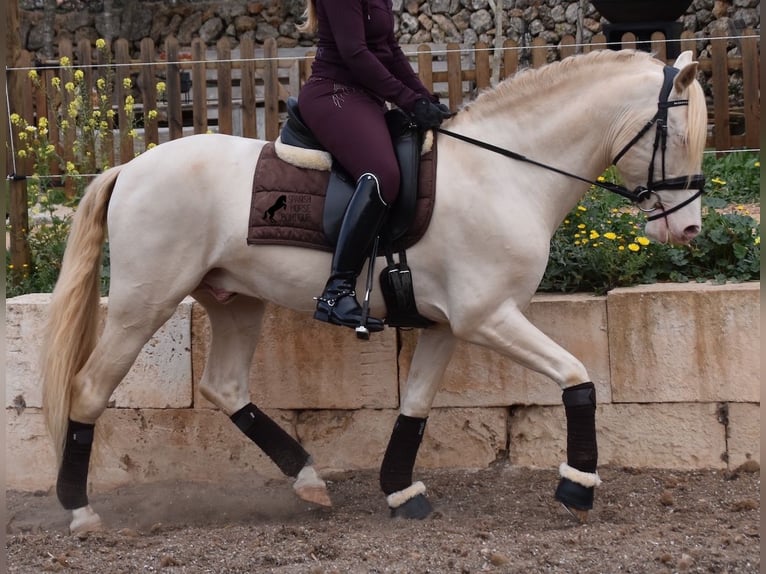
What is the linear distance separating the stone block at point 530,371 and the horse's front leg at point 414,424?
2.19 feet

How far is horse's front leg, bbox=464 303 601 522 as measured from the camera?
14.4 ft

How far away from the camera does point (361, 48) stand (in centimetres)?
443

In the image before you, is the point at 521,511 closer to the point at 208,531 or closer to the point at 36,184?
the point at 208,531

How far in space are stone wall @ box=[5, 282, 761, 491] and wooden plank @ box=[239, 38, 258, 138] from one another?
2.61 m

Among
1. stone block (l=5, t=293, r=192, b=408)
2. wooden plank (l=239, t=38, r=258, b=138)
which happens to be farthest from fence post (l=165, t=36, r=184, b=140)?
stone block (l=5, t=293, r=192, b=408)

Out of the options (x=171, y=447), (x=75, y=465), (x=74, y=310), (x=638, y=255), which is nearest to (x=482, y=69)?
(x=638, y=255)

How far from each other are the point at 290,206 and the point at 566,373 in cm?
141

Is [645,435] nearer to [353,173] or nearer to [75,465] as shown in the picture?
[353,173]

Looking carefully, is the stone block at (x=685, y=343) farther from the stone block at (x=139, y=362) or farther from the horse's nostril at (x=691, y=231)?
the stone block at (x=139, y=362)

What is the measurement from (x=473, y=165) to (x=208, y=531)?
2.09 metres

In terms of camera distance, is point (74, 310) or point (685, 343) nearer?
point (74, 310)

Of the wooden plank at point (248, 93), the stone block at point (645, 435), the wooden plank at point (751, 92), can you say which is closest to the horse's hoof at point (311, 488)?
the stone block at point (645, 435)

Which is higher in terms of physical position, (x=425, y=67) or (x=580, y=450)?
(x=425, y=67)

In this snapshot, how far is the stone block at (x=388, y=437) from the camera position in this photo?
5.65 m
